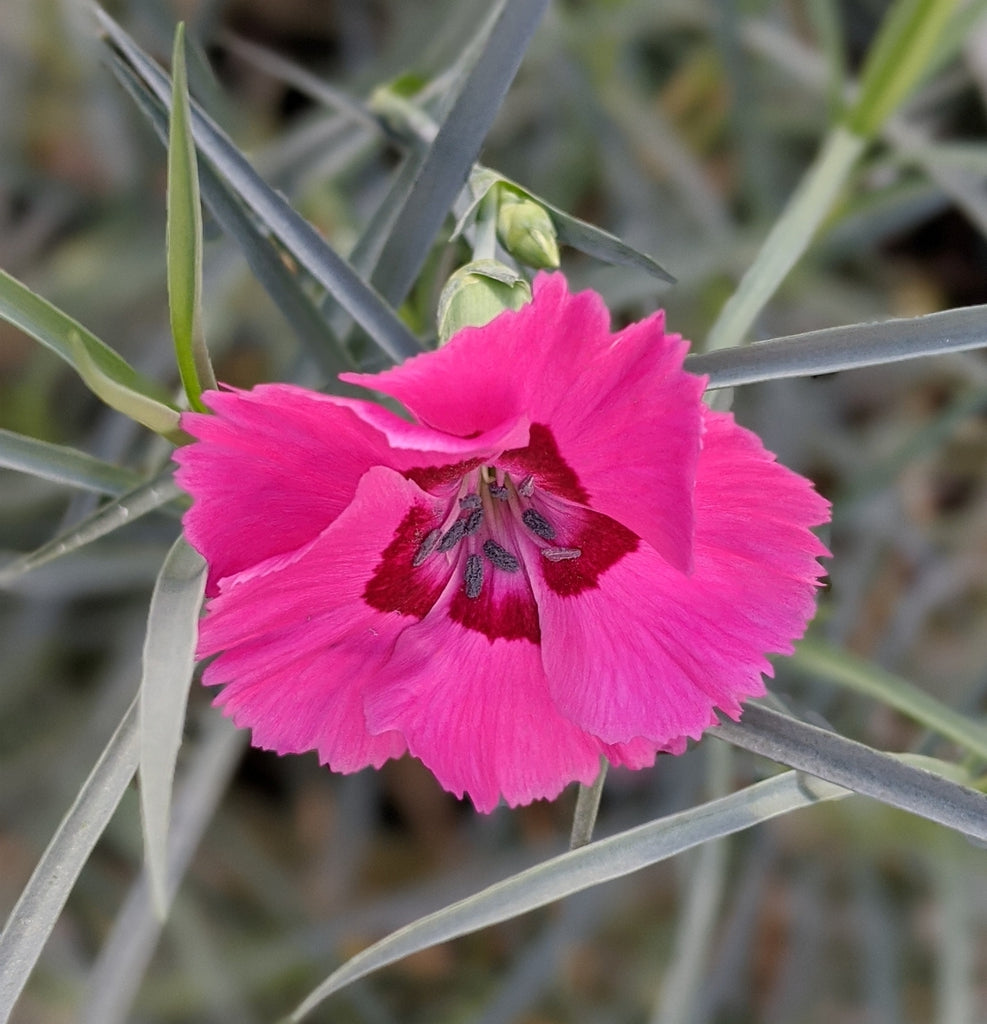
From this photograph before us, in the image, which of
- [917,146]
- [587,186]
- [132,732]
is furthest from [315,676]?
[587,186]

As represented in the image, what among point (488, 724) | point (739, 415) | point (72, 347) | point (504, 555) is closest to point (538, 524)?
point (504, 555)

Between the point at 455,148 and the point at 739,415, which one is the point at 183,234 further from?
the point at 739,415

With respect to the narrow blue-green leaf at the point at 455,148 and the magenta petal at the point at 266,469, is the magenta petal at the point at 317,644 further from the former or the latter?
the narrow blue-green leaf at the point at 455,148

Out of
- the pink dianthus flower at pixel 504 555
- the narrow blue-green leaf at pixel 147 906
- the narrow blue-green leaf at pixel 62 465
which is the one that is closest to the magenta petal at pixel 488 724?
the pink dianthus flower at pixel 504 555

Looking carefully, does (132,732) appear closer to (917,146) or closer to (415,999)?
(917,146)

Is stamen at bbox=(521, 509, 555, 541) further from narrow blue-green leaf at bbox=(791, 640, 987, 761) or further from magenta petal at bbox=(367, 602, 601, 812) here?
narrow blue-green leaf at bbox=(791, 640, 987, 761)

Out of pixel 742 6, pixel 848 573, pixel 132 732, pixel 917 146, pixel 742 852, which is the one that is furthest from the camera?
pixel 742 852
